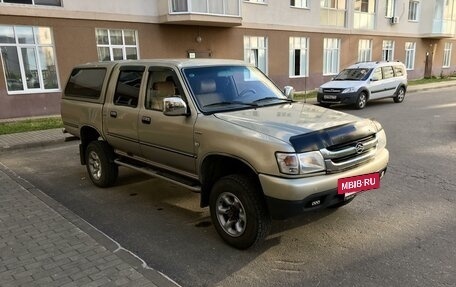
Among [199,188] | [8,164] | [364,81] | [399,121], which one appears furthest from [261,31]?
[199,188]

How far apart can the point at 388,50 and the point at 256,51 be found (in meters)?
13.7

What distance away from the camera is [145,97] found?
5059 millimetres

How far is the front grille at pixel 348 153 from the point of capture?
361cm

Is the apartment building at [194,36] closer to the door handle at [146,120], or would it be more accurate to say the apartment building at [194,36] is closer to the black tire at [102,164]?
the black tire at [102,164]

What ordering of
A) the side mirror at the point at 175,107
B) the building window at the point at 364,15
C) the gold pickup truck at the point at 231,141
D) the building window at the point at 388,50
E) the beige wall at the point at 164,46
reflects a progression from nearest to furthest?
the gold pickup truck at the point at 231,141 < the side mirror at the point at 175,107 < the beige wall at the point at 164,46 < the building window at the point at 364,15 < the building window at the point at 388,50

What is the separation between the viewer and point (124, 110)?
5.34 meters

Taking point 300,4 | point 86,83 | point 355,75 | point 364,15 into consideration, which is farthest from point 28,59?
point 364,15

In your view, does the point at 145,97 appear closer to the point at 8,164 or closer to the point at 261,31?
the point at 8,164

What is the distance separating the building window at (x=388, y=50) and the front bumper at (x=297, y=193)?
1099 inches

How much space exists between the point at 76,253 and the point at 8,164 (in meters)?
5.03

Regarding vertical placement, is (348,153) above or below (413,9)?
below

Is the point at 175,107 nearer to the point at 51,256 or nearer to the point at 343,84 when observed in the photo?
the point at 51,256

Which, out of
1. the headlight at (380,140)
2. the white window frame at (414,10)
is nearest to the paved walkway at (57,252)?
the headlight at (380,140)

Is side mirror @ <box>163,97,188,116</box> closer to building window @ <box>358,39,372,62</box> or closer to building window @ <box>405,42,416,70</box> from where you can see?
building window @ <box>358,39,372,62</box>
